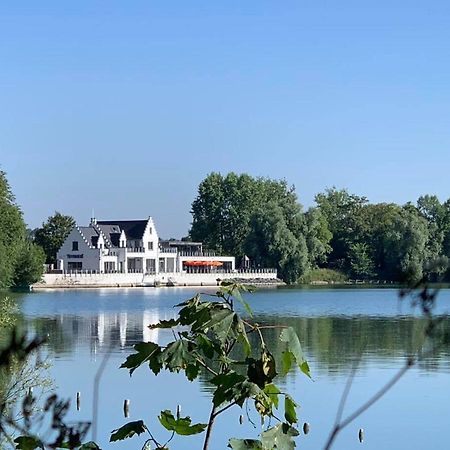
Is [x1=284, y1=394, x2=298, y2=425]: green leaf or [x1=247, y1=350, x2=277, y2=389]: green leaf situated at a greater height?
[x1=247, y1=350, x2=277, y2=389]: green leaf

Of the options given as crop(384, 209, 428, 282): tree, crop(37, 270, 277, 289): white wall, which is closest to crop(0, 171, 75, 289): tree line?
crop(37, 270, 277, 289): white wall

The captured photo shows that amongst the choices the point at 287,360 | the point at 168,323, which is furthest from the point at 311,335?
the point at 287,360

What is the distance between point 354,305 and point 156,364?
211 ft

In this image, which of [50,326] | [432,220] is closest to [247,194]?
[432,220]

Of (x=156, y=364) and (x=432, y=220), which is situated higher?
(x=432, y=220)

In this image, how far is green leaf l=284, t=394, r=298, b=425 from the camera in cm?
323

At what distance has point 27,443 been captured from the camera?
290 cm

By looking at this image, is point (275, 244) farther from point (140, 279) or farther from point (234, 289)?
point (234, 289)

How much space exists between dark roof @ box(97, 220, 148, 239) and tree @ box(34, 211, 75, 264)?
3.62 metres

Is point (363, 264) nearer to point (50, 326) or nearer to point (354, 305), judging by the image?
point (354, 305)

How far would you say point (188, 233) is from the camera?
121250 millimetres

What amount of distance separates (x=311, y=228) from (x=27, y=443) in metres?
96.0

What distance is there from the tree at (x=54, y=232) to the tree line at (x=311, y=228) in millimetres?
17208

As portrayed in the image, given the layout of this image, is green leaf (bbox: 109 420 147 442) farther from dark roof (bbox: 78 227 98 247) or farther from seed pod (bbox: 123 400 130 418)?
dark roof (bbox: 78 227 98 247)
